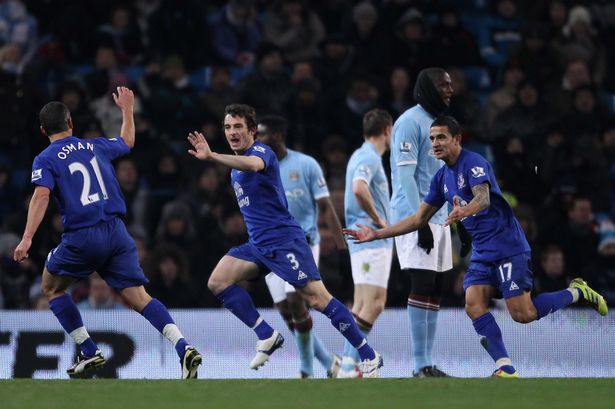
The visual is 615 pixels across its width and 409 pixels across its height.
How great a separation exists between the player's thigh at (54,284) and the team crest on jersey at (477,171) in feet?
9.51

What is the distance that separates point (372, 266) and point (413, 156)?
1.29 metres

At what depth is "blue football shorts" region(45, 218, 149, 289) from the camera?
9180 mm

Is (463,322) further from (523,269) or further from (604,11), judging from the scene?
(604,11)

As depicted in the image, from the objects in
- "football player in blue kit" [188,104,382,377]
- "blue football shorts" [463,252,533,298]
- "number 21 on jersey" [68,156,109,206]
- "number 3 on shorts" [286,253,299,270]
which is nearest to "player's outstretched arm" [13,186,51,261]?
"number 21 on jersey" [68,156,109,206]

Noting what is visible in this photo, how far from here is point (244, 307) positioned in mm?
9828

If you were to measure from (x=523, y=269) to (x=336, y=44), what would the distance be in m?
7.01

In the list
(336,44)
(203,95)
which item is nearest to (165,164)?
(203,95)

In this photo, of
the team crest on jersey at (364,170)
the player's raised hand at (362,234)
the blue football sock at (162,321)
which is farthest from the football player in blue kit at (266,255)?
the team crest on jersey at (364,170)

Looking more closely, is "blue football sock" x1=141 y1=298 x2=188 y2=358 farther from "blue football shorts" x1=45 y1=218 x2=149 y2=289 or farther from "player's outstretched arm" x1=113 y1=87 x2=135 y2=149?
"player's outstretched arm" x1=113 y1=87 x2=135 y2=149

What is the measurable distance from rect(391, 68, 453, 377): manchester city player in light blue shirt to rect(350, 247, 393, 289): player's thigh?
741 millimetres

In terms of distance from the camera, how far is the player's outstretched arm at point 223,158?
339 inches

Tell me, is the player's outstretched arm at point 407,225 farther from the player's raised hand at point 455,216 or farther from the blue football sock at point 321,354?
the blue football sock at point 321,354

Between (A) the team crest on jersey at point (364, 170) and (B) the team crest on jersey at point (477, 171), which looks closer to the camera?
(B) the team crest on jersey at point (477, 171)

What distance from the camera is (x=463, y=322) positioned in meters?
11.4
